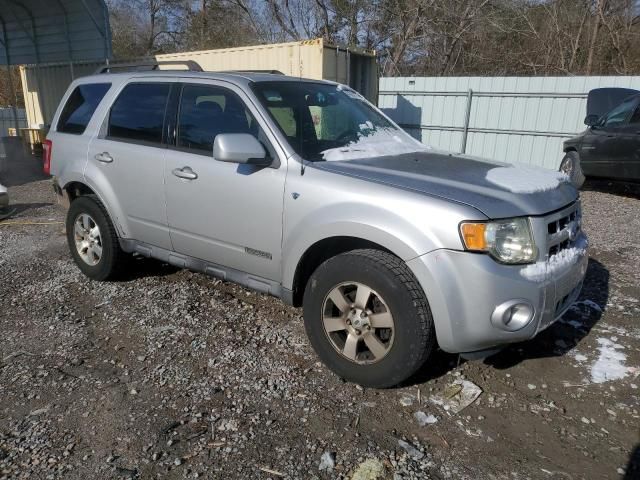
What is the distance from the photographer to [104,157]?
4.13 m

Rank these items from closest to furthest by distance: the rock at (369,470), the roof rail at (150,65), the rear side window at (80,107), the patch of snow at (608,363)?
1. the rock at (369,470)
2. the patch of snow at (608,363)
3. the roof rail at (150,65)
4. the rear side window at (80,107)

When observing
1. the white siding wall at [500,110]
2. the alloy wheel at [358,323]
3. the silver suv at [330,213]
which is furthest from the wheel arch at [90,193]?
the white siding wall at [500,110]

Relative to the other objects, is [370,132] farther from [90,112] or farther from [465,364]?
[90,112]

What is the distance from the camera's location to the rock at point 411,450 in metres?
2.43

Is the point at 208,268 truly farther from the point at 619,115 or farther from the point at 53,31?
the point at 53,31

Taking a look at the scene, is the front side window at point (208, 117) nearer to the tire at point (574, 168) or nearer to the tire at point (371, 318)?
the tire at point (371, 318)

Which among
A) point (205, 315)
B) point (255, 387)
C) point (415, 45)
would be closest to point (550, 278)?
point (255, 387)

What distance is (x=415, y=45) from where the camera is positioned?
21266mm

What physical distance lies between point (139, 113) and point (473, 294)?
3010 millimetres

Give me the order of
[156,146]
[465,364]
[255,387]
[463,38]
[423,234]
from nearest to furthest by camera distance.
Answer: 1. [423,234]
2. [255,387]
3. [465,364]
4. [156,146]
5. [463,38]

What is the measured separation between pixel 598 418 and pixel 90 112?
4.53 meters

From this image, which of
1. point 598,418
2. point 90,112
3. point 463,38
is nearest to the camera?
point 598,418

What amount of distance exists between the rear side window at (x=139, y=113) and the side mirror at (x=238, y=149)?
1.06 m

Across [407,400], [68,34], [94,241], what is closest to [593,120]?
[407,400]
